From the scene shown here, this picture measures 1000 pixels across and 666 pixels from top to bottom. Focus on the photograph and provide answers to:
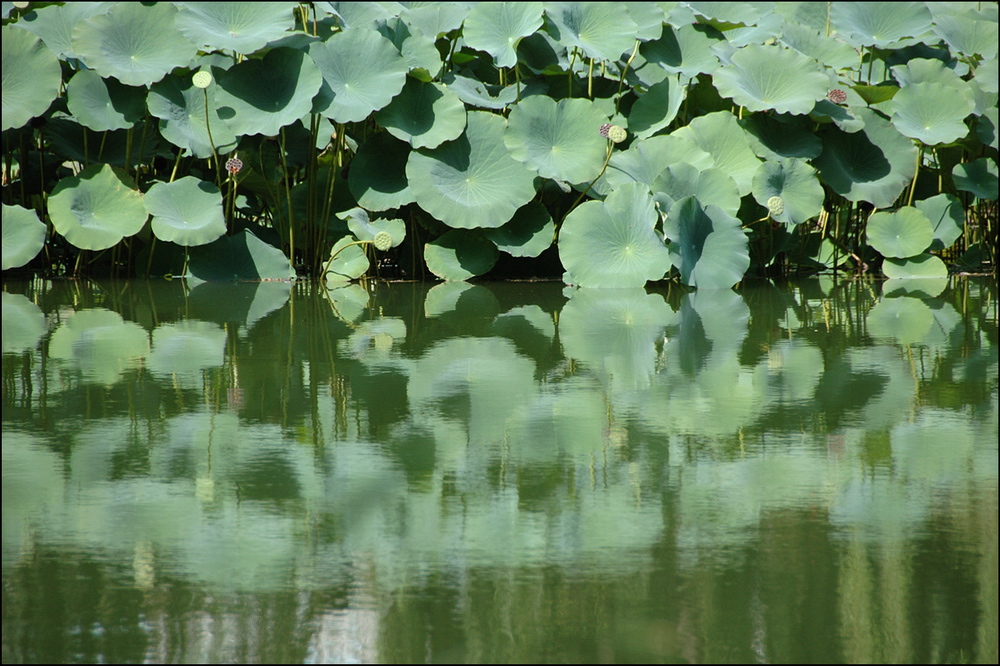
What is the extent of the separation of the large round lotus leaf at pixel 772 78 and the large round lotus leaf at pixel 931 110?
507 mm

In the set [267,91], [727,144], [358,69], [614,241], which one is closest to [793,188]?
[727,144]

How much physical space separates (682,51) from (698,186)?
0.92 meters

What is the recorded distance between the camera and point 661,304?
357cm

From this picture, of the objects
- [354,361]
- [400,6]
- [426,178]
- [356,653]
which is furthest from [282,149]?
[356,653]

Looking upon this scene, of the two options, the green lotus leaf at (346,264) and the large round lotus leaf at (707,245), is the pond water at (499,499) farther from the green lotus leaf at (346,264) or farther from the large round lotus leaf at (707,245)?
the green lotus leaf at (346,264)

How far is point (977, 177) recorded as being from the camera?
488 cm

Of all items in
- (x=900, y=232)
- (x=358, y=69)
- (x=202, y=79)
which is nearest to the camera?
(x=202, y=79)

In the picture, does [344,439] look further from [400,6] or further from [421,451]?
[400,6]

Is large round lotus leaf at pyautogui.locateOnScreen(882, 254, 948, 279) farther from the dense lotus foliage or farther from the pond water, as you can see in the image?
the pond water

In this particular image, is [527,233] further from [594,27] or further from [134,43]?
[134,43]

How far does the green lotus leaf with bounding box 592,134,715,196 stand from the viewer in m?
4.29

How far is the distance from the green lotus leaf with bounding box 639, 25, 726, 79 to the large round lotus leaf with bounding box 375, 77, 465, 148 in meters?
0.98

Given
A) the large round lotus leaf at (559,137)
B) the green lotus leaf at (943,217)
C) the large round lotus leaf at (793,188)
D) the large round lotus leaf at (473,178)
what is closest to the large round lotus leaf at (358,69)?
the large round lotus leaf at (473,178)

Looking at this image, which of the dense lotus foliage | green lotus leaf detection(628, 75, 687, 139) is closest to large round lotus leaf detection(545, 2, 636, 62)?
the dense lotus foliage
